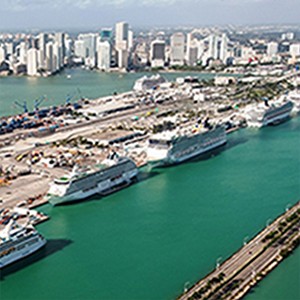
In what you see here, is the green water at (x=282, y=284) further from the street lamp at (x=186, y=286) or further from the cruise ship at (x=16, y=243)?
the cruise ship at (x=16, y=243)

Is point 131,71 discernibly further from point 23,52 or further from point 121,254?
point 121,254

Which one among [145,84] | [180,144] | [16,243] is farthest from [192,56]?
[16,243]

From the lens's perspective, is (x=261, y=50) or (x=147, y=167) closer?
(x=147, y=167)

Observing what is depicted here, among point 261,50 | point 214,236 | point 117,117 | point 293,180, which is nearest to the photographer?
point 214,236

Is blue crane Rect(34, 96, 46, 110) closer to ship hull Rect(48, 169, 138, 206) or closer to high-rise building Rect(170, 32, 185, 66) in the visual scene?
ship hull Rect(48, 169, 138, 206)

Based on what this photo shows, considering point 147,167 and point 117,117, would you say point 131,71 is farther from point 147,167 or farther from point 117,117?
point 147,167

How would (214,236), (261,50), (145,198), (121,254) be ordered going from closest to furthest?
(121,254)
(214,236)
(145,198)
(261,50)

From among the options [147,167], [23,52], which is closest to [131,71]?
[23,52]
